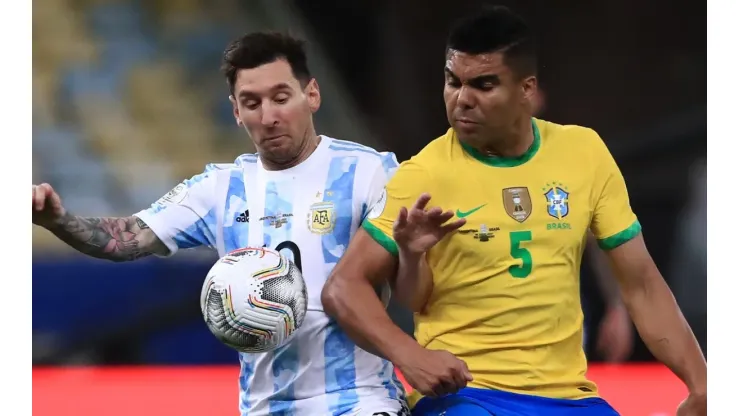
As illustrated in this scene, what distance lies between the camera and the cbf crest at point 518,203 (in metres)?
2.33

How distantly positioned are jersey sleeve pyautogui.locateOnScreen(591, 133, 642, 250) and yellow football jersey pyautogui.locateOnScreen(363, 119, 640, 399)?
0.05 m

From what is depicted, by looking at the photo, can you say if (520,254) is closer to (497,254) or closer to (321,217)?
(497,254)

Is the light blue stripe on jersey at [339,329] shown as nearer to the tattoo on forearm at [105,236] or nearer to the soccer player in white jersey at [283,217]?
the soccer player in white jersey at [283,217]

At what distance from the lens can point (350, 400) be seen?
245 centimetres

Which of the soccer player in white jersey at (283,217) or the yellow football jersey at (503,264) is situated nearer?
the yellow football jersey at (503,264)

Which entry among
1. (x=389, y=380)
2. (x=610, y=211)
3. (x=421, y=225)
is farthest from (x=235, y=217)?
(x=610, y=211)

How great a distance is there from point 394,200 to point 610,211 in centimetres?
52

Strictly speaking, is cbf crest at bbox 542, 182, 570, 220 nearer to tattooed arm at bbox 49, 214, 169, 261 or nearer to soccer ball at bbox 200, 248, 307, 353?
soccer ball at bbox 200, 248, 307, 353

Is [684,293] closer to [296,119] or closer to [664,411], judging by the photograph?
[664,411]

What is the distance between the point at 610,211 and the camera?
240 centimetres

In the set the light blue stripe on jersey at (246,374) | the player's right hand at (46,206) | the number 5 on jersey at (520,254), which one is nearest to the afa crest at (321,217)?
the light blue stripe on jersey at (246,374)

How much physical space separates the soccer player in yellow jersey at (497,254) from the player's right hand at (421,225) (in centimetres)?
11

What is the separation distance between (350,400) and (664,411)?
1840 millimetres
